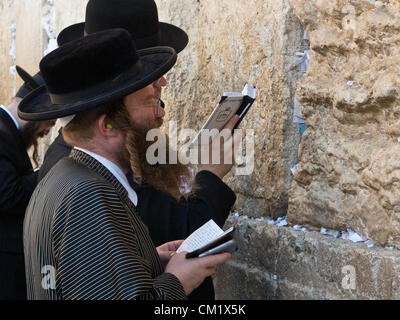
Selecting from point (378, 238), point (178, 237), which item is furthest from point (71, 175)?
point (378, 238)

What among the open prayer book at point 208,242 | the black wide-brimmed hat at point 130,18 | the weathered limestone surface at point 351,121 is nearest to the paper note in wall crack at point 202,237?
the open prayer book at point 208,242

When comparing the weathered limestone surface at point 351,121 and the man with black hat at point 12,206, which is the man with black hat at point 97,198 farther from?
the man with black hat at point 12,206

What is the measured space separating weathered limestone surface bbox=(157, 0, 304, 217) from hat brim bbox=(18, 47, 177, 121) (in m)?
0.78

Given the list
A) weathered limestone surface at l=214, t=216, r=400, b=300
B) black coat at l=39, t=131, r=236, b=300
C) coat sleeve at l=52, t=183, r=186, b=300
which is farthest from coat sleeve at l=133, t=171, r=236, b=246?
coat sleeve at l=52, t=183, r=186, b=300

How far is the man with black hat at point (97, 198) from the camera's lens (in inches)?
62.0

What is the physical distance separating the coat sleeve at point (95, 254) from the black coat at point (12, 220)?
1.48m

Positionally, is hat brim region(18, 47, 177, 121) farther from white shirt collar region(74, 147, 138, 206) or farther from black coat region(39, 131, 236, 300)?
black coat region(39, 131, 236, 300)

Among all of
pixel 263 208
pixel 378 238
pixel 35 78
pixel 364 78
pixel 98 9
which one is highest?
pixel 98 9

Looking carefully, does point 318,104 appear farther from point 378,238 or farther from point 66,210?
point 66,210

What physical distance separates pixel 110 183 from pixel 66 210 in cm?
17

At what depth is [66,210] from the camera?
1618 mm

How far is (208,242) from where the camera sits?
184 centimetres

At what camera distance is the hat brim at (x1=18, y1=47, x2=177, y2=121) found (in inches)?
69.2

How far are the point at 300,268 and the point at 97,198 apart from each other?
1131 millimetres
